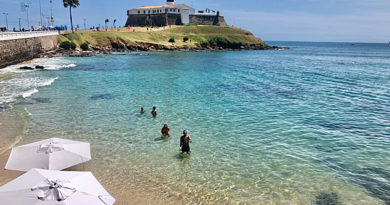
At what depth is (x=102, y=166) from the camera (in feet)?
46.2

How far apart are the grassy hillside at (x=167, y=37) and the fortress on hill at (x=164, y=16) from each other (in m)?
20.3

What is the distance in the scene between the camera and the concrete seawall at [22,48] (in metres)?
47.8

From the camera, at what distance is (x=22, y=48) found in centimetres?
5700

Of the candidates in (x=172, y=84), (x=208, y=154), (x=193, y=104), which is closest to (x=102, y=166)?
(x=208, y=154)

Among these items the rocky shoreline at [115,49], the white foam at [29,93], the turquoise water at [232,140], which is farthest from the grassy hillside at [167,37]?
the turquoise water at [232,140]

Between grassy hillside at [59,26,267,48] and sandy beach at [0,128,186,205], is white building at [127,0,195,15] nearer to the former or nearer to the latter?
grassy hillside at [59,26,267,48]

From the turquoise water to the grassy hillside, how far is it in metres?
70.1

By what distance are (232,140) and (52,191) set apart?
11837 millimetres

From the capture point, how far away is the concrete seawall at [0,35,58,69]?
47.8 metres

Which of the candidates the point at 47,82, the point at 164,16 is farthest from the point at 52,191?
the point at 164,16

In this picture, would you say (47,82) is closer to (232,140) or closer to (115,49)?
(232,140)

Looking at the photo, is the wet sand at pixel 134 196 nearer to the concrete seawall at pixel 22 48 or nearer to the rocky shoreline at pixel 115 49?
the concrete seawall at pixel 22 48

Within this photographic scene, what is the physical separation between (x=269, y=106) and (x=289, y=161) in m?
12.3

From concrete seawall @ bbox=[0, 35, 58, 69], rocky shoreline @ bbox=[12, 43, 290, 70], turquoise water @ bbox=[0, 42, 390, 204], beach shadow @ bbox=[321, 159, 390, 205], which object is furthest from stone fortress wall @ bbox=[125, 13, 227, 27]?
beach shadow @ bbox=[321, 159, 390, 205]
